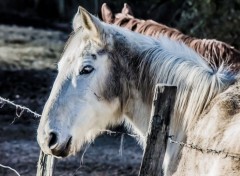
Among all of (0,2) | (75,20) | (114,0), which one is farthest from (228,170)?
(0,2)

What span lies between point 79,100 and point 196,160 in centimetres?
91

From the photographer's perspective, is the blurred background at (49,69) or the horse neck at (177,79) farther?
the blurred background at (49,69)

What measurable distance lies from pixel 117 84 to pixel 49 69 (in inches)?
428

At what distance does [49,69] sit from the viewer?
1512 centimetres

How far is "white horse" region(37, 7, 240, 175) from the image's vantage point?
4.17 metres

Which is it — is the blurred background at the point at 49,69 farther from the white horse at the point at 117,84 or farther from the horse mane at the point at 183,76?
the horse mane at the point at 183,76

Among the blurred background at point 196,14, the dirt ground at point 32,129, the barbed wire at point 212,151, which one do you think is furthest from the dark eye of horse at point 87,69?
the blurred background at point 196,14

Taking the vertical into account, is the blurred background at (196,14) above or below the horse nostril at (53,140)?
above

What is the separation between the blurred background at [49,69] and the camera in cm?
831

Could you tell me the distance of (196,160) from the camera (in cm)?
395

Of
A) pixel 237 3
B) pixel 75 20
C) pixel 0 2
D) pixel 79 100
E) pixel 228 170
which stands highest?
pixel 0 2

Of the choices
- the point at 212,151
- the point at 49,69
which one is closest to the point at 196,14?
the point at 49,69

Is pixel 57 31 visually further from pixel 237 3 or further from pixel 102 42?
pixel 102 42

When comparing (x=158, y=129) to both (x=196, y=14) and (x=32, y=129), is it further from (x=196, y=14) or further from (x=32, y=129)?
(x=196, y=14)
